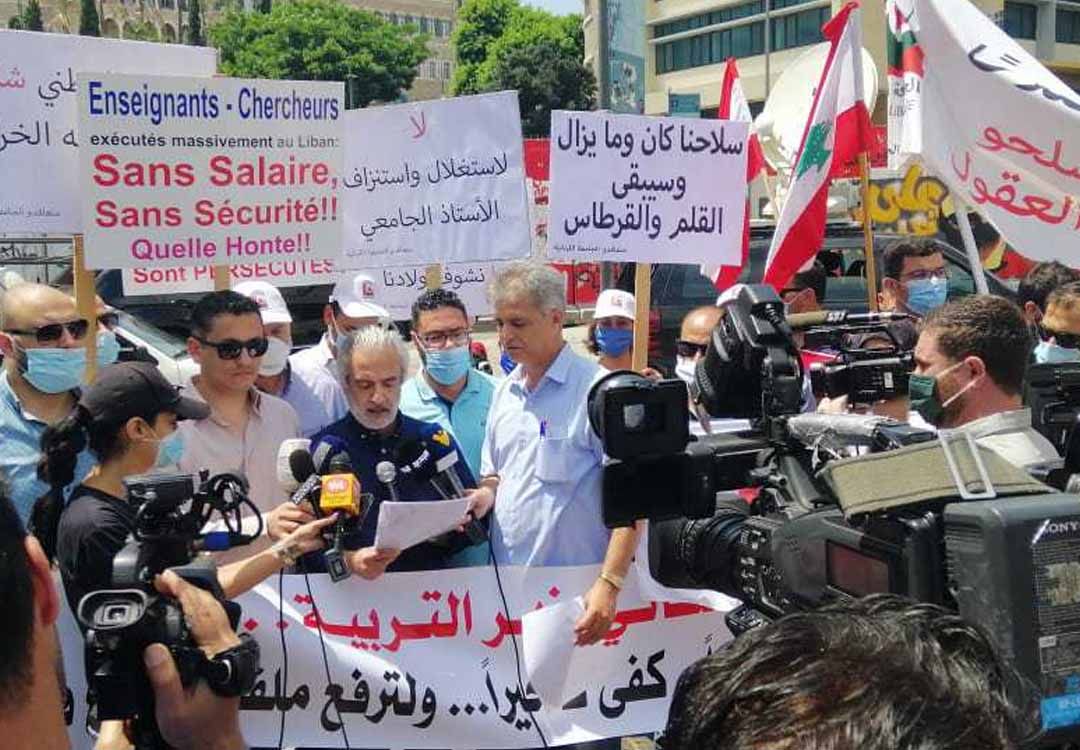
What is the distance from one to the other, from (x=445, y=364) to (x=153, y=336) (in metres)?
5.29

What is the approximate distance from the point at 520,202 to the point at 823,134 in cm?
161

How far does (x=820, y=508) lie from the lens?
201 cm

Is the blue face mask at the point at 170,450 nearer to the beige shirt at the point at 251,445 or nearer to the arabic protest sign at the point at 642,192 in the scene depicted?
the beige shirt at the point at 251,445

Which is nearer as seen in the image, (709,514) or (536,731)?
(709,514)

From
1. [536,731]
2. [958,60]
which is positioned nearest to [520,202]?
[958,60]

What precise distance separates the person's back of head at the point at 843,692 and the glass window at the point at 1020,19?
4756cm

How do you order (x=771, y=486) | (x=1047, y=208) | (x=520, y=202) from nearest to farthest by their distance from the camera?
(x=771, y=486) → (x=1047, y=208) → (x=520, y=202)

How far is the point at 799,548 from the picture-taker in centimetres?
191

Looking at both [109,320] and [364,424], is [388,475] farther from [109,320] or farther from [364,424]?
[109,320]

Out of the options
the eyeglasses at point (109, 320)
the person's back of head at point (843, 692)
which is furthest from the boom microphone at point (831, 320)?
the eyeglasses at point (109, 320)

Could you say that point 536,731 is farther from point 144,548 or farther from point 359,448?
point 144,548

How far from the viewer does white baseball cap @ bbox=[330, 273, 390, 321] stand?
5.62 metres

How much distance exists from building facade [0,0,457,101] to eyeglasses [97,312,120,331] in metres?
72.0

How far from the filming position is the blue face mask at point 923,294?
564cm
